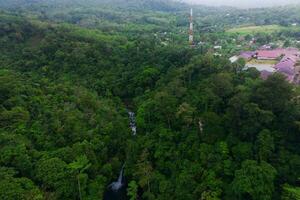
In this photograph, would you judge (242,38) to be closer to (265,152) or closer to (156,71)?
(156,71)

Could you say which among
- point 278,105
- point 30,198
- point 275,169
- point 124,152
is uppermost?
point 278,105

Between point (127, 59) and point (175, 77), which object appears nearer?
point (175, 77)

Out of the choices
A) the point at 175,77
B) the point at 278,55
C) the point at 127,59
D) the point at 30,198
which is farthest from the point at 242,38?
the point at 30,198

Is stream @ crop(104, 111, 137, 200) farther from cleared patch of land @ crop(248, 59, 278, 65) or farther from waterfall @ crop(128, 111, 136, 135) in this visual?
cleared patch of land @ crop(248, 59, 278, 65)

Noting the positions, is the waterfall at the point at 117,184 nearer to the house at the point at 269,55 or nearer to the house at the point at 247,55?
the house at the point at 247,55

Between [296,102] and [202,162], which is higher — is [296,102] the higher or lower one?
the higher one

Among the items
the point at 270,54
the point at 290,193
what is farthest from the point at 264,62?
the point at 290,193

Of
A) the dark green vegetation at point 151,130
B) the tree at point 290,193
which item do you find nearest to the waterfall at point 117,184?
the dark green vegetation at point 151,130

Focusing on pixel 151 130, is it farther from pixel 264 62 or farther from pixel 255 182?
pixel 264 62
